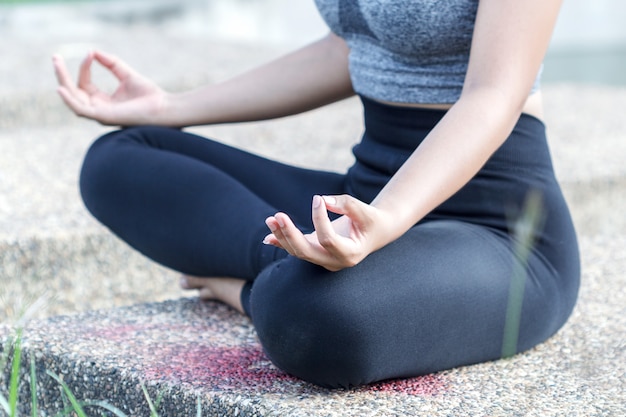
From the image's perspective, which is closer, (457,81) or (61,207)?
(457,81)

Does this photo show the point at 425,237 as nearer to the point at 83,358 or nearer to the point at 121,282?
the point at 83,358

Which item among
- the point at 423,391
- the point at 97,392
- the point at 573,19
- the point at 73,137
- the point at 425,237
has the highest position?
the point at 425,237

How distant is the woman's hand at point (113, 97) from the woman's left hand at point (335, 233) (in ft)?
2.82

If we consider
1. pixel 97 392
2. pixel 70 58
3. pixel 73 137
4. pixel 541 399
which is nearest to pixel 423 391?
pixel 541 399

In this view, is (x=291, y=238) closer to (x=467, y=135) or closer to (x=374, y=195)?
(x=467, y=135)

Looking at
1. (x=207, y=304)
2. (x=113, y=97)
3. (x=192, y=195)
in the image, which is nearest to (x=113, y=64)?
(x=113, y=97)

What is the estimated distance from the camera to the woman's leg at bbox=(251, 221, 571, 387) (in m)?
1.31

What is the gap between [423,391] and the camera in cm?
139

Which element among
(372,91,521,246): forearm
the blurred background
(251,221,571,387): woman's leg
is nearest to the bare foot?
(251,221,571,387): woman's leg

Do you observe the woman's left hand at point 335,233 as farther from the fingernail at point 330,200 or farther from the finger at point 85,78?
the finger at point 85,78

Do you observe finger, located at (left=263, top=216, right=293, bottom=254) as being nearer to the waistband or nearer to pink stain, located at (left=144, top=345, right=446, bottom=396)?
pink stain, located at (left=144, top=345, right=446, bottom=396)

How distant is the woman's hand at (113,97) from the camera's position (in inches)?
77.9

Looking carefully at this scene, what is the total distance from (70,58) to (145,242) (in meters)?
3.09

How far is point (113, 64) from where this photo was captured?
6.59 ft
